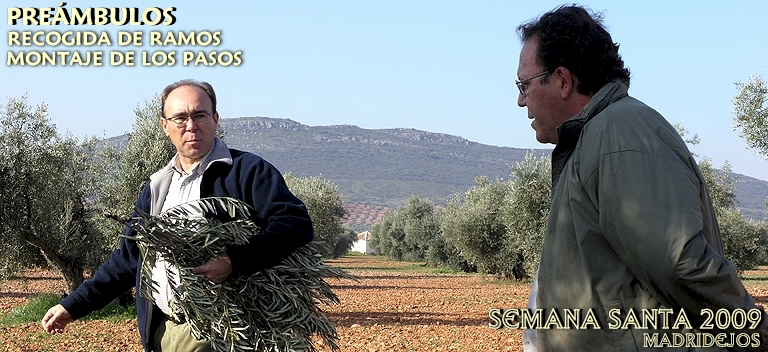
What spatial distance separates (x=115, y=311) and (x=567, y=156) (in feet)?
61.6

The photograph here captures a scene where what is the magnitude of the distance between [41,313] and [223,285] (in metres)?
16.4

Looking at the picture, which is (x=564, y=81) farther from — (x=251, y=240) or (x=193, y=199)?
(x=193, y=199)

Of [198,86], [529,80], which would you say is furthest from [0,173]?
[529,80]

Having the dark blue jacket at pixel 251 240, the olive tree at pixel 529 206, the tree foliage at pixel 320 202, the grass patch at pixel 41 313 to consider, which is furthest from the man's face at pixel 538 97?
the tree foliage at pixel 320 202

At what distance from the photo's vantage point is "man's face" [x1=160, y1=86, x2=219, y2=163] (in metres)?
4.34

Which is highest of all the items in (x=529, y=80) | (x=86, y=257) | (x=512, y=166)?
(x=529, y=80)

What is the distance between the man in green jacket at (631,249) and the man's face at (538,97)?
16 centimetres

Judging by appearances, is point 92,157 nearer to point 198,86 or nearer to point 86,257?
point 86,257

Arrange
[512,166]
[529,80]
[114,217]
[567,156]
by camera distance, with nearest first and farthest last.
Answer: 1. [567,156]
2. [529,80]
3. [114,217]
4. [512,166]

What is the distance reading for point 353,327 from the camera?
17219 mm

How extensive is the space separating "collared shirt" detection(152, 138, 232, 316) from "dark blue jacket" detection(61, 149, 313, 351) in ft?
0.19

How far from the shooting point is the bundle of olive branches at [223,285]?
13.3ft

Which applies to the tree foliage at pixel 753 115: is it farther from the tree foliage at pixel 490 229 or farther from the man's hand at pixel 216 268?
the man's hand at pixel 216 268

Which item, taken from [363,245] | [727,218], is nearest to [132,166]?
[727,218]
